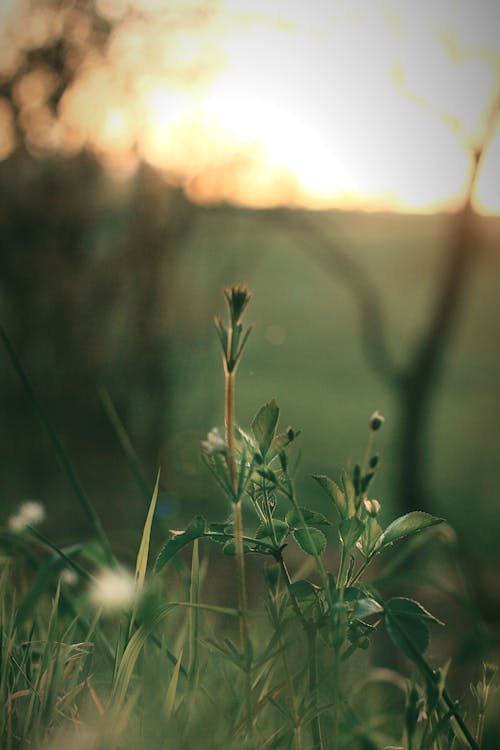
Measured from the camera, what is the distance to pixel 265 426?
455 millimetres

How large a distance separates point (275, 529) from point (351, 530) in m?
0.06

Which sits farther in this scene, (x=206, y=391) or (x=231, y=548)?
(x=206, y=391)

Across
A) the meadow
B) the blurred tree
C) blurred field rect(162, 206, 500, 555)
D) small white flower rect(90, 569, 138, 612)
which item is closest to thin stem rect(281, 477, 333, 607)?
the meadow

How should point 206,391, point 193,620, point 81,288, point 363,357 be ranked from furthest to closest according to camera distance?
point 363,357
point 206,391
point 81,288
point 193,620

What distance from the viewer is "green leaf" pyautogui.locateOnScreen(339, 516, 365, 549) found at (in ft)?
1.46

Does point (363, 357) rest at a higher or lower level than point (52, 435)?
lower

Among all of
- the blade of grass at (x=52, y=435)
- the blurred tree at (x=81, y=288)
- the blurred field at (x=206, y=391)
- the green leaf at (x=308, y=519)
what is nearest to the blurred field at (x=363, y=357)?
the blurred field at (x=206, y=391)

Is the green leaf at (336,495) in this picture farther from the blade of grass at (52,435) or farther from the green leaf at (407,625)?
the blade of grass at (52,435)

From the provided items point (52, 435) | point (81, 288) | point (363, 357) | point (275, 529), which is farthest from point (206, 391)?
point (363, 357)

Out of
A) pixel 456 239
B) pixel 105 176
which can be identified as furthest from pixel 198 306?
pixel 456 239

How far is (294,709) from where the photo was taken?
443 millimetres

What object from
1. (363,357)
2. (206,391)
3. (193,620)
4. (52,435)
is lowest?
(363,357)

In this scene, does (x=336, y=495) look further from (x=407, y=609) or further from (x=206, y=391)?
(x=206, y=391)

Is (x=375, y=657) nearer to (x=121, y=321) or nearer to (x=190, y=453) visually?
(x=190, y=453)
